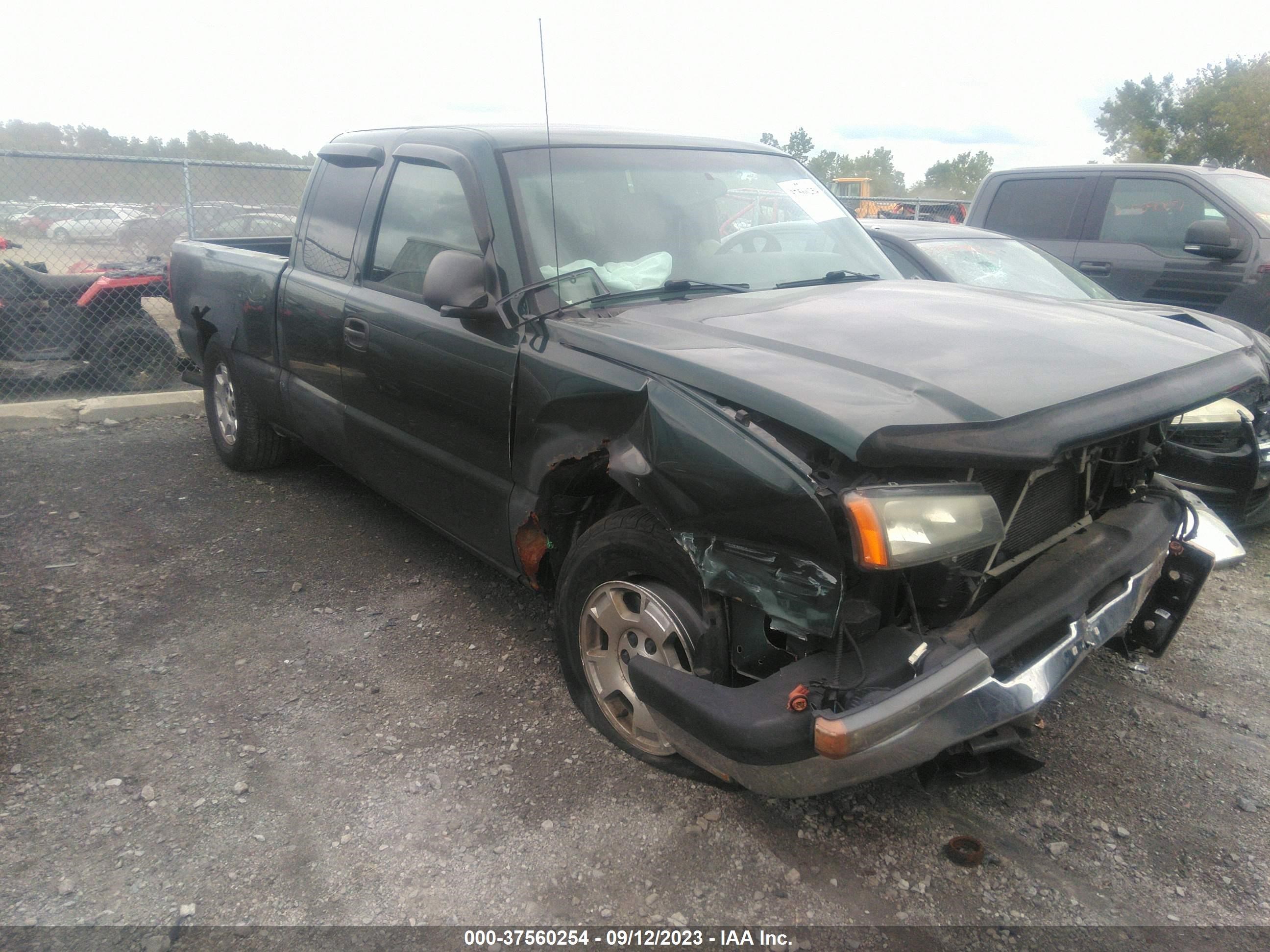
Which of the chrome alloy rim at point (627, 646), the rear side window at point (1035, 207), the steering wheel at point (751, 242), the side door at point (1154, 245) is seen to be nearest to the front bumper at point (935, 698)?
the chrome alloy rim at point (627, 646)

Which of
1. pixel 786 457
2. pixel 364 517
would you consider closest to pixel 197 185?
pixel 364 517

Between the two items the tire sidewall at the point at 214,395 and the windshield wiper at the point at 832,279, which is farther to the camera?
the tire sidewall at the point at 214,395

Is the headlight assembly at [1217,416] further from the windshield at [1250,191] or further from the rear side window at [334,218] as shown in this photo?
the rear side window at [334,218]

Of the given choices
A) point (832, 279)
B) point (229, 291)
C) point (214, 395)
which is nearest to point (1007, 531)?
point (832, 279)

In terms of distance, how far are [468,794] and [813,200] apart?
2.71m

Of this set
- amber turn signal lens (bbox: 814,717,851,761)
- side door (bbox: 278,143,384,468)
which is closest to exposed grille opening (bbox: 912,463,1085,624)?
amber turn signal lens (bbox: 814,717,851,761)

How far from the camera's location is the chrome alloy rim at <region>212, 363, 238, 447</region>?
5.29 m

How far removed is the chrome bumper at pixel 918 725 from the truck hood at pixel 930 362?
516 millimetres

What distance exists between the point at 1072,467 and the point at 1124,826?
3.36 feet

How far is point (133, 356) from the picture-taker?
7785 millimetres

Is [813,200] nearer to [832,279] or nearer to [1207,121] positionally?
[832,279]

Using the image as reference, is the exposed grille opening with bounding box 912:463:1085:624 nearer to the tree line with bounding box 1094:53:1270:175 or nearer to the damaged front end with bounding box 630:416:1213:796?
the damaged front end with bounding box 630:416:1213:796

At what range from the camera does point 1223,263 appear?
19.8 ft

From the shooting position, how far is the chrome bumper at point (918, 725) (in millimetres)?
1979
